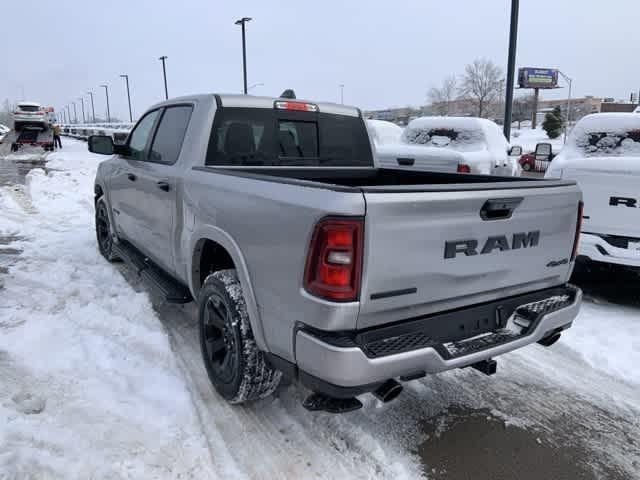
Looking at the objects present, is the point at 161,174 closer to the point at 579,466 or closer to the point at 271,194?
the point at 271,194

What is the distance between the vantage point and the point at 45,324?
4.21 metres

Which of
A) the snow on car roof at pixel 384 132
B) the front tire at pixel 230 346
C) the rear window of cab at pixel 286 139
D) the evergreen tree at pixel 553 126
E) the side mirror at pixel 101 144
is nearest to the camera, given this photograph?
the front tire at pixel 230 346

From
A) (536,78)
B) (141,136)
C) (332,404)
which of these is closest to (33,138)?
(141,136)

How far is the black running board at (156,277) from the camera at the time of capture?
3820 millimetres

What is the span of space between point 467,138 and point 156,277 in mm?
6886

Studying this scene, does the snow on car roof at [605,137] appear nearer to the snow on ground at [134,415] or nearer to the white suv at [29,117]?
the snow on ground at [134,415]

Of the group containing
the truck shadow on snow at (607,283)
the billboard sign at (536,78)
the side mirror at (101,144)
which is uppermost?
the billboard sign at (536,78)

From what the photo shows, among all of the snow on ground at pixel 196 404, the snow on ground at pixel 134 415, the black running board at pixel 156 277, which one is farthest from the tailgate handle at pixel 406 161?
the snow on ground at pixel 134 415

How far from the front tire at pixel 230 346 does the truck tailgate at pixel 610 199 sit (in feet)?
12.2

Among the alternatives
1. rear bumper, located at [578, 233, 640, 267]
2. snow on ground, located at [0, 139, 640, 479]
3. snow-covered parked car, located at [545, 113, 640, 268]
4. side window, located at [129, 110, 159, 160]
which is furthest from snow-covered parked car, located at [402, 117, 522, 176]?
side window, located at [129, 110, 159, 160]

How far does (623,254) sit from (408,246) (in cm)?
355

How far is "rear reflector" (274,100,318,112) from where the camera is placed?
401cm

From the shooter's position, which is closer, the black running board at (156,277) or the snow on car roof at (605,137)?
the black running board at (156,277)

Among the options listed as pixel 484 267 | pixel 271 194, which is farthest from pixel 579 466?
pixel 271 194
